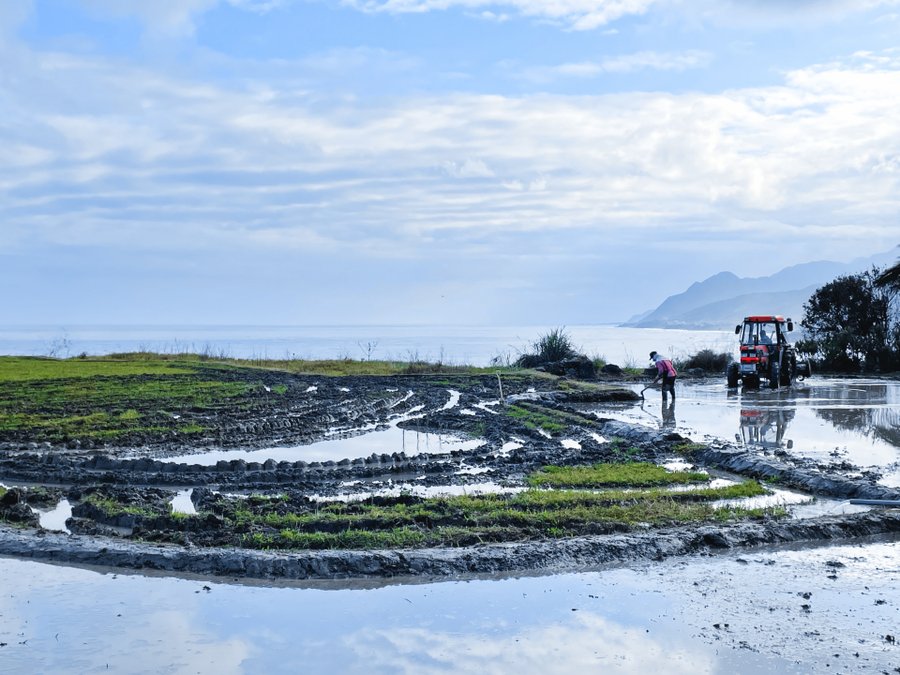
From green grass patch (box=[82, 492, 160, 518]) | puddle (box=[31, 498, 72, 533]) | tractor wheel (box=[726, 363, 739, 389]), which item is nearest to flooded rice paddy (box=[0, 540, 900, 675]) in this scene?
puddle (box=[31, 498, 72, 533])

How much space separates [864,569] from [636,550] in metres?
2.06

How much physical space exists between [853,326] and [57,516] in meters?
38.9

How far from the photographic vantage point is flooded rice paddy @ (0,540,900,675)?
244 inches

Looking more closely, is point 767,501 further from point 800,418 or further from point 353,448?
point 800,418

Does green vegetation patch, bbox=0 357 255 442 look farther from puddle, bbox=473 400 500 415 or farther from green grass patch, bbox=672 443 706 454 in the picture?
green grass patch, bbox=672 443 706 454

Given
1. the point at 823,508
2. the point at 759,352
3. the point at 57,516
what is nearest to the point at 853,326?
the point at 759,352

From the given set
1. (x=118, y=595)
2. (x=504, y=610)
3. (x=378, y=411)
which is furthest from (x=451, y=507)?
(x=378, y=411)

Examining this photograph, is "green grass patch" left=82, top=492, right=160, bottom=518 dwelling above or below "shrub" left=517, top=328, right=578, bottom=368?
below

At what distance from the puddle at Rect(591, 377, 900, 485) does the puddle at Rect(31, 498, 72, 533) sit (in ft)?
35.2

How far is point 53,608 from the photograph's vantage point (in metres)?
7.36

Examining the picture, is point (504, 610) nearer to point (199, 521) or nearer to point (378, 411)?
point (199, 521)

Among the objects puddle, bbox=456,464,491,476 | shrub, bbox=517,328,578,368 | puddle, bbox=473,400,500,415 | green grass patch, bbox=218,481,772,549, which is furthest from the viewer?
shrub, bbox=517,328,578,368

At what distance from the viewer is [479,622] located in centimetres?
707

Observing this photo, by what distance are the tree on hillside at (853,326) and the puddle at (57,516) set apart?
117 ft
